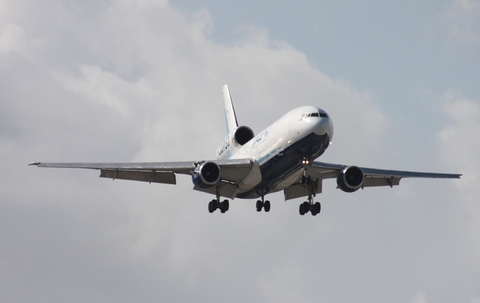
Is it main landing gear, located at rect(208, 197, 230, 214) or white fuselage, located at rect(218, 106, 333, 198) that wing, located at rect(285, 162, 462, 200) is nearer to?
white fuselage, located at rect(218, 106, 333, 198)

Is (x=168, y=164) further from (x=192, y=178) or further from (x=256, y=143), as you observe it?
(x=256, y=143)

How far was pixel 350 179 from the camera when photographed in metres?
57.8

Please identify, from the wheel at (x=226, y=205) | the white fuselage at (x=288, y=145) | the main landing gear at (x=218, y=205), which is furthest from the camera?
the wheel at (x=226, y=205)

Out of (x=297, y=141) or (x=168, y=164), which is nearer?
(x=297, y=141)

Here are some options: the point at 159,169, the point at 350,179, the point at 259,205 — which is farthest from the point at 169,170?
the point at 350,179

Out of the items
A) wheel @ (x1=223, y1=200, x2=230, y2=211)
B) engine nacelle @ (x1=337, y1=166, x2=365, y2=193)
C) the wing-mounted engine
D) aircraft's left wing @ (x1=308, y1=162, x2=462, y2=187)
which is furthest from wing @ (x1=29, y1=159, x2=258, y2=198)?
engine nacelle @ (x1=337, y1=166, x2=365, y2=193)

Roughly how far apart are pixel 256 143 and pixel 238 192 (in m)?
4.40

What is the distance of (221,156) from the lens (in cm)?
6156

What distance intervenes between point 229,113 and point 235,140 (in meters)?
12.4

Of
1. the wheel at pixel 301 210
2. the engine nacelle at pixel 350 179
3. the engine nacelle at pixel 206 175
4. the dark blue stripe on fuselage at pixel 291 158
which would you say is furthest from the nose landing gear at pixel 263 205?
the engine nacelle at pixel 206 175

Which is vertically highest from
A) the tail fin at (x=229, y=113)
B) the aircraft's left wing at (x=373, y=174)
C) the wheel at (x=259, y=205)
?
the tail fin at (x=229, y=113)

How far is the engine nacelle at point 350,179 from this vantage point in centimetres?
5764

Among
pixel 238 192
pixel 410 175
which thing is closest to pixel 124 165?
pixel 238 192

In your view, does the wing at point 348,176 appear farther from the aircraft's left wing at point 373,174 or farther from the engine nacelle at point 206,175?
the engine nacelle at point 206,175
